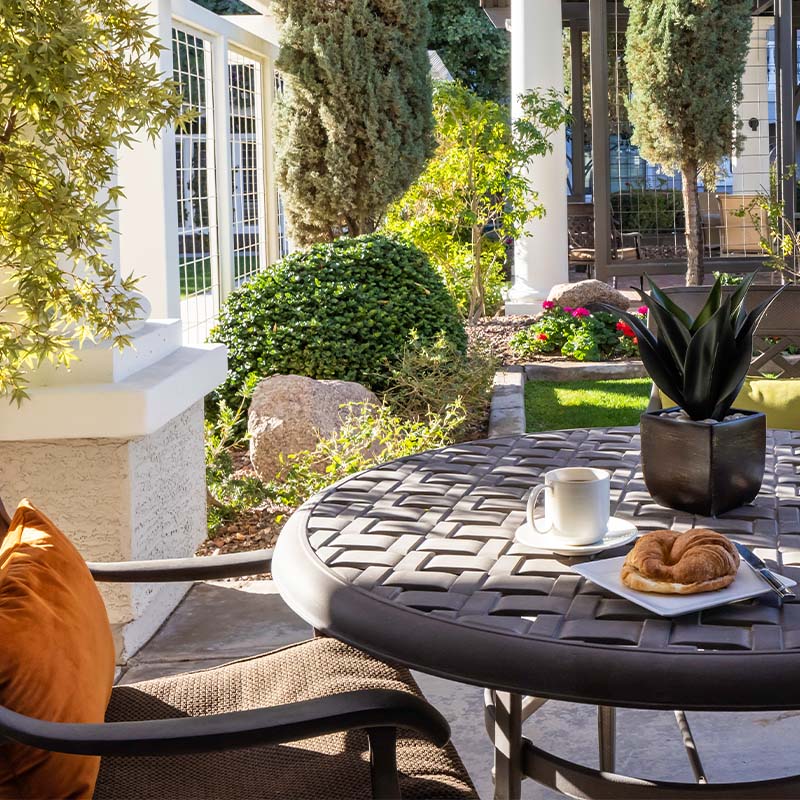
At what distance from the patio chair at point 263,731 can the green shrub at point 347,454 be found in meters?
2.28

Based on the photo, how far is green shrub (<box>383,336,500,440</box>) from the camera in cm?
580

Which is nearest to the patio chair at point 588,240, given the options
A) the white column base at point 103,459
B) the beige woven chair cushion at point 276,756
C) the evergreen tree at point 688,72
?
the evergreen tree at point 688,72

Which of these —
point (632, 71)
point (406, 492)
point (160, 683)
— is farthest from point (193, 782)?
point (632, 71)

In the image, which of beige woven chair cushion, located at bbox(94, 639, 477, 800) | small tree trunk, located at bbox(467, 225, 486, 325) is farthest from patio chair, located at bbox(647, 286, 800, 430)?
small tree trunk, located at bbox(467, 225, 486, 325)

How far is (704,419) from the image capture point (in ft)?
6.59

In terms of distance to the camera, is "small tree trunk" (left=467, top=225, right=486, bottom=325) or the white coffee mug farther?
"small tree trunk" (left=467, top=225, right=486, bottom=325)

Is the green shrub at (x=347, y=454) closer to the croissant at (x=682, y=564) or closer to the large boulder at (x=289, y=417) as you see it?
the large boulder at (x=289, y=417)

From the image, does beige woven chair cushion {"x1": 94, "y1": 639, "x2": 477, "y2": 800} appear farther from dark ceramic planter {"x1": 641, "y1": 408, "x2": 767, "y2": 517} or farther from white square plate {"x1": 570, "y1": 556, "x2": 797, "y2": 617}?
dark ceramic planter {"x1": 641, "y1": 408, "x2": 767, "y2": 517}

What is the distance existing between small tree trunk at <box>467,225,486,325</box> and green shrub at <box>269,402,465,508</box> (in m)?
4.68

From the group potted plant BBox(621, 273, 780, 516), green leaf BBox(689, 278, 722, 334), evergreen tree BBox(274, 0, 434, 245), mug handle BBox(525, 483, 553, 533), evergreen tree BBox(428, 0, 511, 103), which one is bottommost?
mug handle BBox(525, 483, 553, 533)

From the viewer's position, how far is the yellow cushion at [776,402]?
3846 millimetres

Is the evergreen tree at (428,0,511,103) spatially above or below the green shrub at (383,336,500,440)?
above

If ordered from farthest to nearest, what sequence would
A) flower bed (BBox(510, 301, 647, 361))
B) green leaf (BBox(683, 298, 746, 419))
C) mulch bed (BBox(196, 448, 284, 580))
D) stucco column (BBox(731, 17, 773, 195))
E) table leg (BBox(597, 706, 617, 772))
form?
stucco column (BBox(731, 17, 773, 195)) → flower bed (BBox(510, 301, 647, 361)) → mulch bed (BBox(196, 448, 284, 580)) → table leg (BBox(597, 706, 617, 772)) → green leaf (BBox(683, 298, 746, 419))

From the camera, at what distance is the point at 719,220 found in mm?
13680
